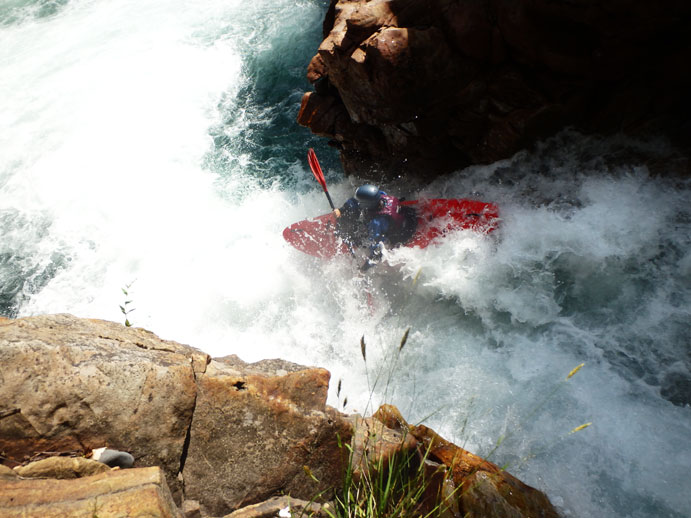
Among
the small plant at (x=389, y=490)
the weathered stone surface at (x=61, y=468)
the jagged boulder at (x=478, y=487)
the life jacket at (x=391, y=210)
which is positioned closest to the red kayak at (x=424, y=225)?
the life jacket at (x=391, y=210)

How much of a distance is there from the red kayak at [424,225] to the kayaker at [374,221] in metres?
0.15

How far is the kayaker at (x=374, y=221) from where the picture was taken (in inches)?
210

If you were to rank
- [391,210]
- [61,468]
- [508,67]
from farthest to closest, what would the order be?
[391,210] → [508,67] → [61,468]

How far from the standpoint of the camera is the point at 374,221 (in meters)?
5.32

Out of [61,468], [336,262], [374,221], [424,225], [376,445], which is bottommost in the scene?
[336,262]

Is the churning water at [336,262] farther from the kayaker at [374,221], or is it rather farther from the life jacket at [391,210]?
the life jacket at [391,210]

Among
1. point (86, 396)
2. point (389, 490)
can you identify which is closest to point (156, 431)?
point (86, 396)

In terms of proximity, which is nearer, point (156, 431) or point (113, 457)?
point (113, 457)

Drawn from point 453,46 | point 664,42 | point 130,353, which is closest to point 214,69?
point 453,46

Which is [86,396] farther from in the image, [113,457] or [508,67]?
[508,67]

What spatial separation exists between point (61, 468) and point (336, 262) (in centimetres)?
457

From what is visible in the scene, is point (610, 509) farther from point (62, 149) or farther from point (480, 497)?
point (62, 149)

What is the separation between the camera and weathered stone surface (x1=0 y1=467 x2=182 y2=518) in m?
1.33

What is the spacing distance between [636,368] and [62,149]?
10.2 meters
